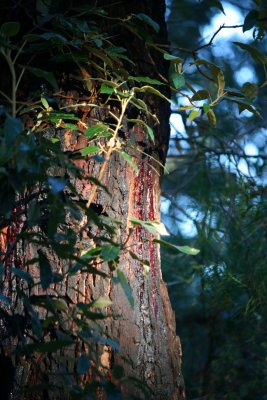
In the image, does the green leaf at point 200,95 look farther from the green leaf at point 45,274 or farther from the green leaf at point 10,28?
the green leaf at point 45,274

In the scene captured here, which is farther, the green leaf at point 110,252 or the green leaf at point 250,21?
the green leaf at point 250,21

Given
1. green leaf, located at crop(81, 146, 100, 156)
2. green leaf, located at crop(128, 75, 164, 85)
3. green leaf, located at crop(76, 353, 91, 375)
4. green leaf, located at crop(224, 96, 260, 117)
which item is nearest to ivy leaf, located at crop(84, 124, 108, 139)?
green leaf, located at crop(81, 146, 100, 156)

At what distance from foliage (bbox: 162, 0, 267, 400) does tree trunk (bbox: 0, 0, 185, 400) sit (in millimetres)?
861

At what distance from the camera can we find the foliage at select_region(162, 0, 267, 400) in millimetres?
2975

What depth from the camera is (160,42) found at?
1.92m

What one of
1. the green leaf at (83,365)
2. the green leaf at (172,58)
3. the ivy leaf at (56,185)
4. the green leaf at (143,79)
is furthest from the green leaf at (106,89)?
the green leaf at (83,365)

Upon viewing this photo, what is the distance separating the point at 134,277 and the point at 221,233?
2.19 metres

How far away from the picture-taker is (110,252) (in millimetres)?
1381

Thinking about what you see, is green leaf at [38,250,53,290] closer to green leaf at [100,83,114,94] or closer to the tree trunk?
the tree trunk

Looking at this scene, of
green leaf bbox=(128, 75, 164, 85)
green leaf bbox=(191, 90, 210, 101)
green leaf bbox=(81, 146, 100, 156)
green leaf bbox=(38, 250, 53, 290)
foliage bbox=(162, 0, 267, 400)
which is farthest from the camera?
foliage bbox=(162, 0, 267, 400)

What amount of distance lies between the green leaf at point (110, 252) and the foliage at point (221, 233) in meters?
1.27

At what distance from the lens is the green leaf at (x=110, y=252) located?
1371mm

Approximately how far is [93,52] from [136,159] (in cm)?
31

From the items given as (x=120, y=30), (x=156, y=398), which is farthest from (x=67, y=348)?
(x=120, y=30)
